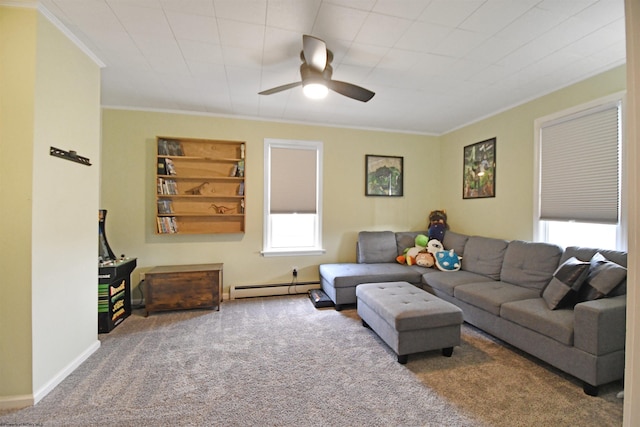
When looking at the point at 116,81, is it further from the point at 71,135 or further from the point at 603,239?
the point at 603,239

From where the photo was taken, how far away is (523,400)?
176 centimetres

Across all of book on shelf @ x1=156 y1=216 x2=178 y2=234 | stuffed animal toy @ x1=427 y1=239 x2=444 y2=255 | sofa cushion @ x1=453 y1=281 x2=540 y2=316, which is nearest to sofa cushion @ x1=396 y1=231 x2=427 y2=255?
stuffed animal toy @ x1=427 y1=239 x2=444 y2=255

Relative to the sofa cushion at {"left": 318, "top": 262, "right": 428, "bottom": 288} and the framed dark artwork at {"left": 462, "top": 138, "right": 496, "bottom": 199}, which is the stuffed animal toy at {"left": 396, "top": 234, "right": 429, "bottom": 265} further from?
the framed dark artwork at {"left": 462, "top": 138, "right": 496, "bottom": 199}

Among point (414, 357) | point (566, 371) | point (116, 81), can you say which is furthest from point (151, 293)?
point (566, 371)

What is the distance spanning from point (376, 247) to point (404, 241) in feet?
1.68

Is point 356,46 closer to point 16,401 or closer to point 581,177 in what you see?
point 581,177

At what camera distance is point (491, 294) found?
260 centimetres

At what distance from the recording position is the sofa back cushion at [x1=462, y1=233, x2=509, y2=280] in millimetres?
3207

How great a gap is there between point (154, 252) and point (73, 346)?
158cm

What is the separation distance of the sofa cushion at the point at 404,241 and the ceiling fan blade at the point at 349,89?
8.09ft

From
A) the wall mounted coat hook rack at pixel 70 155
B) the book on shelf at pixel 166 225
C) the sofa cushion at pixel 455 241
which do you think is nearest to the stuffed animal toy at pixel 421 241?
the sofa cushion at pixel 455 241

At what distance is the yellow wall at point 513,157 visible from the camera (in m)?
2.65

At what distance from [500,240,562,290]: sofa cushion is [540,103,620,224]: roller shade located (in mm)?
411

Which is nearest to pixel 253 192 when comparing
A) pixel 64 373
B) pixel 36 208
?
pixel 36 208
